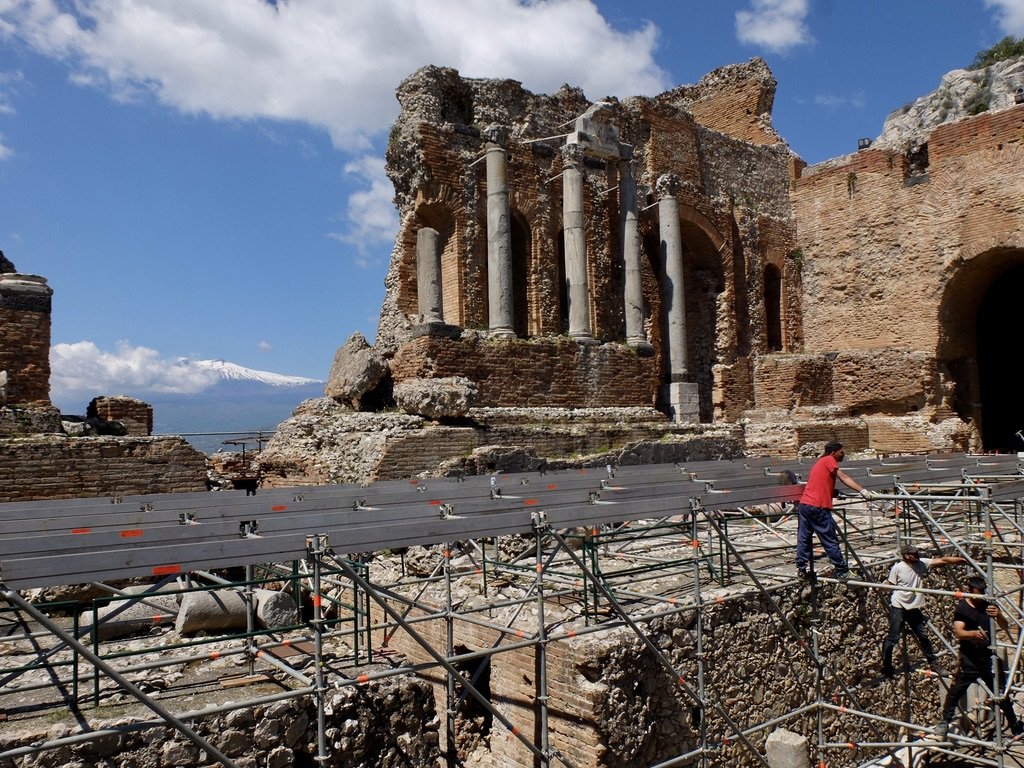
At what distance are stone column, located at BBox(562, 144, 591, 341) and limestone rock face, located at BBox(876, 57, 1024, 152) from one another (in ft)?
33.7

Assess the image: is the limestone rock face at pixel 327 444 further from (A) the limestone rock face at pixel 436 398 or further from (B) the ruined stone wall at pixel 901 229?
(B) the ruined stone wall at pixel 901 229

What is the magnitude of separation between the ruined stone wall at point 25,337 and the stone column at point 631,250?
1127cm

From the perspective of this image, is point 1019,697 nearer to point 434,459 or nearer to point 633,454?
point 633,454

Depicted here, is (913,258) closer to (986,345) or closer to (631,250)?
(986,345)

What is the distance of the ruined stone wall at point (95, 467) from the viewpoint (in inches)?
417

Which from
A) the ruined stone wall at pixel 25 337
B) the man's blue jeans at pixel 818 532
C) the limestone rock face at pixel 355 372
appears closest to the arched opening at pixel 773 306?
the limestone rock face at pixel 355 372

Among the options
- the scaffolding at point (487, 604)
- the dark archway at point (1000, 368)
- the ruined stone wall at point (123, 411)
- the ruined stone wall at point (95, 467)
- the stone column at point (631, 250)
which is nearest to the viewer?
the scaffolding at point (487, 604)

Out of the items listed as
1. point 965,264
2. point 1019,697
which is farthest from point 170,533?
point 965,264

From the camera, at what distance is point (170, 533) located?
542 centimetres

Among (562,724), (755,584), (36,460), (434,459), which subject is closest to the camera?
(562,724)

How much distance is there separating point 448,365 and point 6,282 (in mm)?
6919

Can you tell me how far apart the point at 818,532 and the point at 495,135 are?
11.4m

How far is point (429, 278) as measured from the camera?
14930mm

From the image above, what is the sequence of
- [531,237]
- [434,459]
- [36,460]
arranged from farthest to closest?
[531,237] < [434,459] < [36,460]
